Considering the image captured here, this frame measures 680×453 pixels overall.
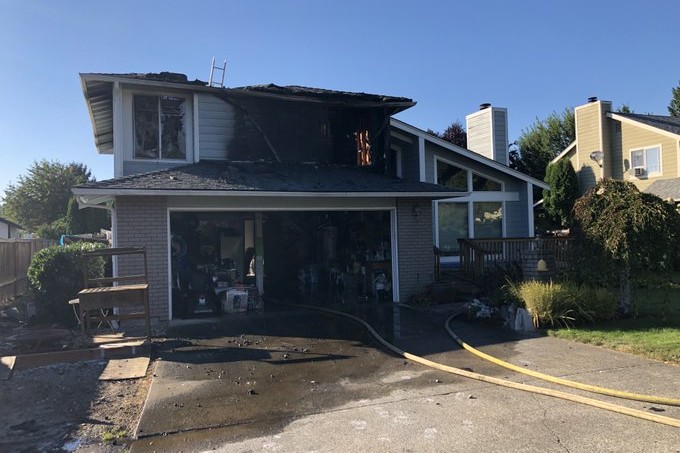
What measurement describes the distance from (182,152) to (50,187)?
35540 millimetres

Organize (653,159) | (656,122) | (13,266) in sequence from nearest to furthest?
(13,266) → (653,159) → (656,122)

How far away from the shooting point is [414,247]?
13.1 meters

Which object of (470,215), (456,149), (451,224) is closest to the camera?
(456,149)

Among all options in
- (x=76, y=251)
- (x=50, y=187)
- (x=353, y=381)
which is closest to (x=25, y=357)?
(x=76, y=251)

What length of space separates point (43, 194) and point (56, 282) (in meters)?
36.6

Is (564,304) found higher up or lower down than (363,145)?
lower down

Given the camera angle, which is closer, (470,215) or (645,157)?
(470,215)

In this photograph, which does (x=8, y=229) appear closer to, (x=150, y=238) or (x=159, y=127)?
(x=159, y=127)

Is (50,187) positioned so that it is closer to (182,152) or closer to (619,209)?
(182,152)

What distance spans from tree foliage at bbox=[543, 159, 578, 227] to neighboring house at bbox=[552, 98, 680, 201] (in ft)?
2.90

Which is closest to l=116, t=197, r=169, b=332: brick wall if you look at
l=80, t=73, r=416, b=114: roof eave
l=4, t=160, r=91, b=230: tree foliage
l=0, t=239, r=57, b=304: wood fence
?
l=80, t=73, r=416, b=114: roof eave

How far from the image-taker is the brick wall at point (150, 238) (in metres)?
10.4

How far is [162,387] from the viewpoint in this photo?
20.9ft

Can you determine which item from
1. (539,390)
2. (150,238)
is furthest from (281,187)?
(539,390)
